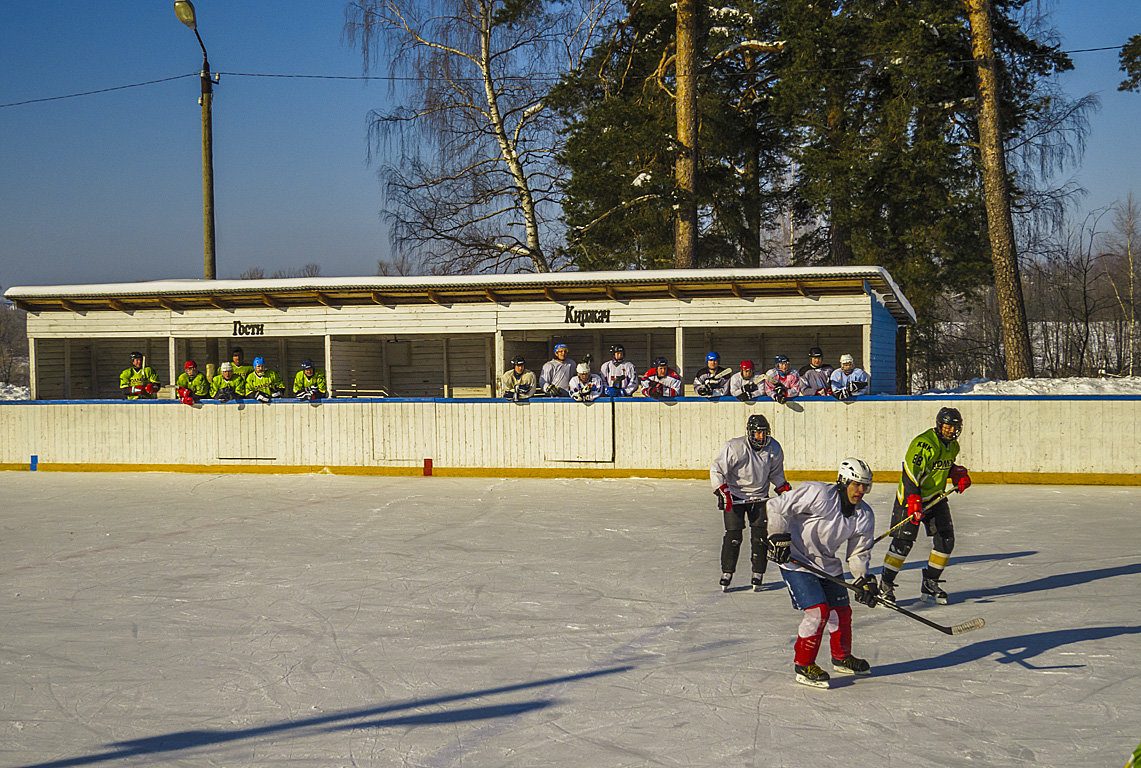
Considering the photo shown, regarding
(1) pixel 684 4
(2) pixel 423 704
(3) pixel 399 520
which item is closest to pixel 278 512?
(3) pixel 399 520

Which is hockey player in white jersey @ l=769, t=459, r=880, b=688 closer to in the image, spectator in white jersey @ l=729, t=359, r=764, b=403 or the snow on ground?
spectator in white jersey @ l=729, t=359, r=764, b=403

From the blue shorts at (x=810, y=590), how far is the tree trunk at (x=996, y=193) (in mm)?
16742

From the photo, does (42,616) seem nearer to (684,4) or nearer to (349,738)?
(349,738)

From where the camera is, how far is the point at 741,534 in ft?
25.2

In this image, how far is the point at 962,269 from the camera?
2158 centimetres

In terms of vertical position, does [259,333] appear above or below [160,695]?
above

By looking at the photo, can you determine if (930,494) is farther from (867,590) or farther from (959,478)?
(867,590)

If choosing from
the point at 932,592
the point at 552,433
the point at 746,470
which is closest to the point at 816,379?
the point at 552,433

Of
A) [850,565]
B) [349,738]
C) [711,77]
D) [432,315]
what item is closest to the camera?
[349,738]

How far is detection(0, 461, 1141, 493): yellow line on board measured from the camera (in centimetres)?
1324

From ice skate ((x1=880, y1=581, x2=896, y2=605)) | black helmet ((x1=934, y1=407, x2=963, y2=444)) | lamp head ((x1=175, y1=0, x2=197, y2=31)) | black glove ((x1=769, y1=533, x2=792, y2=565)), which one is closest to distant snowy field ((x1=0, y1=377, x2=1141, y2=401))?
black helmet ((x1=934, y1=407, x2=963, y2=444))

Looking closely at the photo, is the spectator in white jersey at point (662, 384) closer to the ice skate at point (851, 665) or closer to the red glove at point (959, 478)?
the red glove at point (959, 478)

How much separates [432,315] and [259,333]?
3337 millimetres

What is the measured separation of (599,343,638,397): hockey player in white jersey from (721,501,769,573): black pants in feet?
22.3
